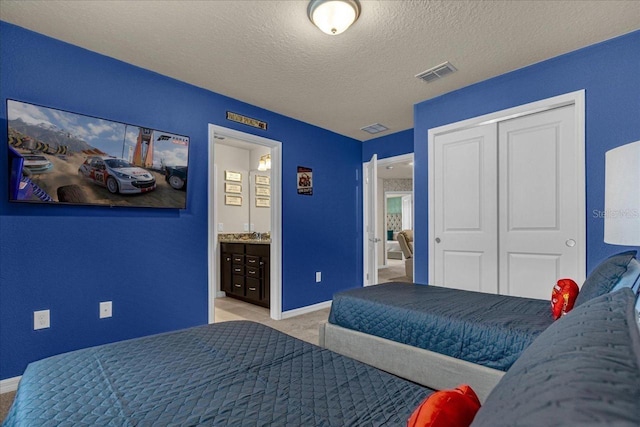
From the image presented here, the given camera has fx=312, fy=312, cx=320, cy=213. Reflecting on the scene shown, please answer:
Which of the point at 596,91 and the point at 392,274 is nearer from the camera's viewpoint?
the point at 596,91

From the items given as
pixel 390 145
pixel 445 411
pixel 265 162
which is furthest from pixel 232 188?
pixel 445 411

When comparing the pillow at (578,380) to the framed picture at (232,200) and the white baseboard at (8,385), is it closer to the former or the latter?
the white baseboard at (8,385)

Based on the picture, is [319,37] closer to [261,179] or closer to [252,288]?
[252,288]

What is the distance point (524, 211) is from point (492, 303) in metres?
1.24

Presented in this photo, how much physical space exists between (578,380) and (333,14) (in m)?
2.13

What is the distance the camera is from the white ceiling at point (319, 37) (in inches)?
78.2

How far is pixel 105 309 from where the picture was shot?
2471 millimetres

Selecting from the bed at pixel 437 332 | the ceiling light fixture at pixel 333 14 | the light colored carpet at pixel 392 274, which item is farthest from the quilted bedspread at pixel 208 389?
the light colored carpet at pixel 392 274

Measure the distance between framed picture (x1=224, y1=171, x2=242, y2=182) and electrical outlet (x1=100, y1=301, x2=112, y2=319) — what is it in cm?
319

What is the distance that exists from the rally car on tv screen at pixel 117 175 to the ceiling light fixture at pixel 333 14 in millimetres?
1855

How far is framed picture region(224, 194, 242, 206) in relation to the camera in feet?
17.7

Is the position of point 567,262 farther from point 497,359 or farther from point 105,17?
point 105,17

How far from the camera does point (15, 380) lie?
Result: 7.04 feet

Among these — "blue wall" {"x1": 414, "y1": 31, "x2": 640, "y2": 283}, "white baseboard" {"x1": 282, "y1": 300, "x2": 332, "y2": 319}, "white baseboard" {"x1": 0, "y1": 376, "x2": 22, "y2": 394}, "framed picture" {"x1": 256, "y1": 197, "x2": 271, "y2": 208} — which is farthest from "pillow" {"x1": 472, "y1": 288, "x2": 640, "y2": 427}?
"framed picture" {"x1": 256, "y1": 197, "x2": 271, "y2": 208}
